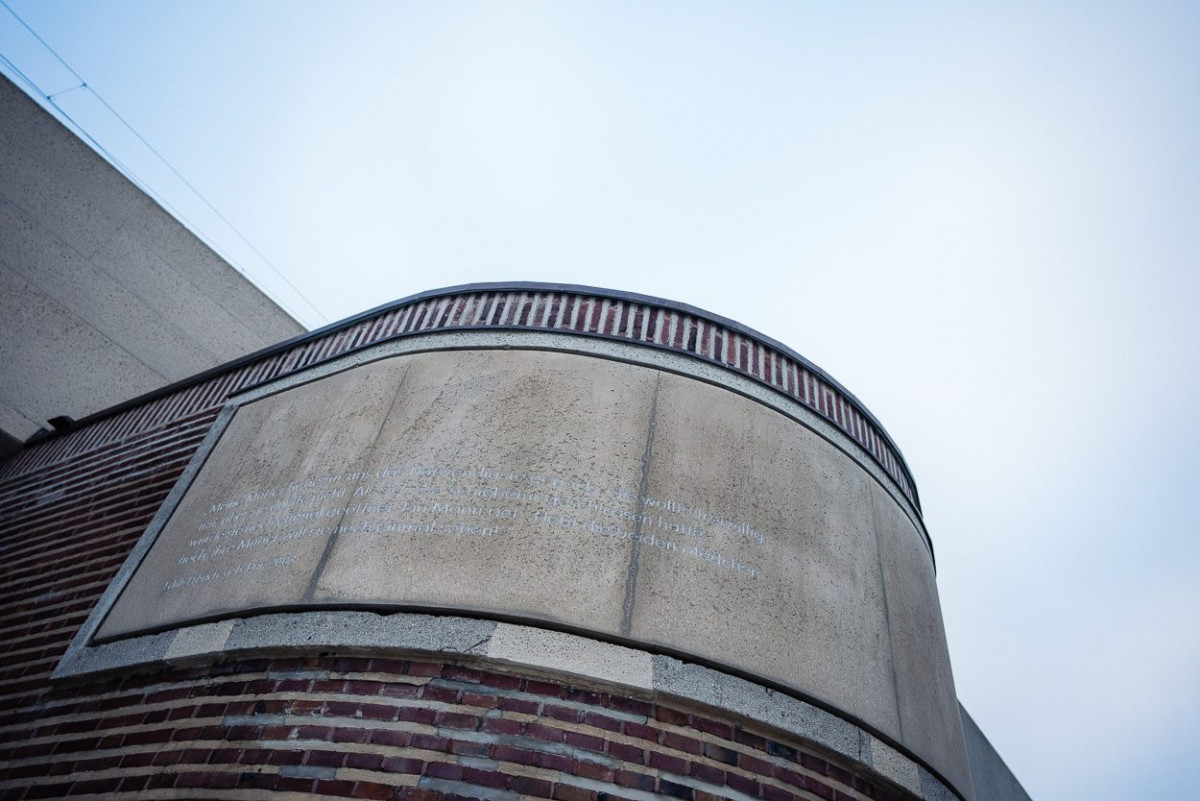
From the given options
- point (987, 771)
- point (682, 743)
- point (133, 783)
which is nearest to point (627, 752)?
point (682, 743)

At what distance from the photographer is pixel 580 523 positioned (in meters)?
4.22

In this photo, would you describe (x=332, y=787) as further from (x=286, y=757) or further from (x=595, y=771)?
(x=595, y=771)

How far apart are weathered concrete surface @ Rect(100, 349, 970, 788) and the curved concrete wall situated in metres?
0.01

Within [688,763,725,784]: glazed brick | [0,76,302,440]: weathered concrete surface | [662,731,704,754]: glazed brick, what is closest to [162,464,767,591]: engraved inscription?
[662,731,704,754]: glazed brick

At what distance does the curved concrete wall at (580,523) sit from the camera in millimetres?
4047

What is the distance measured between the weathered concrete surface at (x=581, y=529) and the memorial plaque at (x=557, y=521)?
1cm

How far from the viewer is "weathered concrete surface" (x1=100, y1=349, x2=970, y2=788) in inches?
159

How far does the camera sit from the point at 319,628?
399cm

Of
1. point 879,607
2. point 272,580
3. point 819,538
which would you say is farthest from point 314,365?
point 879,607

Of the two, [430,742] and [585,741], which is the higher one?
[585,741]

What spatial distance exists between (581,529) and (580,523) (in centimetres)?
4

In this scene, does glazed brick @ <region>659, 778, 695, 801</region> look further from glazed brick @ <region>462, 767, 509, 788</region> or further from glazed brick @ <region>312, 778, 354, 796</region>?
glazed brick @ <region>312, 778, 354, 796</region>

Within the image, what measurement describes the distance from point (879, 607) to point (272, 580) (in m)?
3.44

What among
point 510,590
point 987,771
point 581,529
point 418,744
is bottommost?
point 418,744
